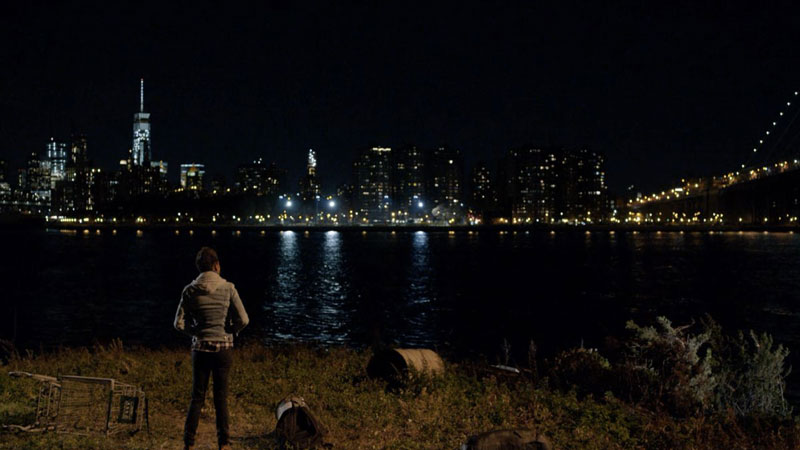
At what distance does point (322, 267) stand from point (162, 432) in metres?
65.0

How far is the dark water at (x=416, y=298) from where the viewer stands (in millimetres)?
32125

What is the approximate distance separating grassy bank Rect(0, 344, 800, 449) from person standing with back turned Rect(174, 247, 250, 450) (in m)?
1.11

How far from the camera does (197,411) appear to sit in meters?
7.84

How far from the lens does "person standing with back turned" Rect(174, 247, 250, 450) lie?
754 cm

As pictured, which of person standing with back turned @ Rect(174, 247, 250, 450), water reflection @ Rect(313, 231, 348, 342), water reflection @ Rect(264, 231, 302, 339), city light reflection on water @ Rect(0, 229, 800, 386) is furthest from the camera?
water reflection @ Rect(264, 231, 302, 339)

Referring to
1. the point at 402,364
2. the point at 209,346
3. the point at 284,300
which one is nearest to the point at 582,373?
the point at 402,364

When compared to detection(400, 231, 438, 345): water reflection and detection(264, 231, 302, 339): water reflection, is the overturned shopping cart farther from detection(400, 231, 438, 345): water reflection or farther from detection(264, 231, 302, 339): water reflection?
detection(264, 231, 302, 339): water reflection

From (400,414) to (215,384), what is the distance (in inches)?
113

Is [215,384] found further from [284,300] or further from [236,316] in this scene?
[284,300]

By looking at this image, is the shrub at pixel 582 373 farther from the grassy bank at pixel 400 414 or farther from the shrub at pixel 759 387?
the shrub at pixel 759 387

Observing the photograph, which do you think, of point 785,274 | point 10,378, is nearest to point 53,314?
point 10,378

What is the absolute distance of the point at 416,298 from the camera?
1853 inches

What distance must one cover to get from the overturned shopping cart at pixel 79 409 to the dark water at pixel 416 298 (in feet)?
38.0

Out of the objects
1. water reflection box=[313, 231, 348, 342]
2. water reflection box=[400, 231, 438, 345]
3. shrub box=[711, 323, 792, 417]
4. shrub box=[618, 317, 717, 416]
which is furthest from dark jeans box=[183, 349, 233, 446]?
water reflection box=[313, 231, 348, 342]
